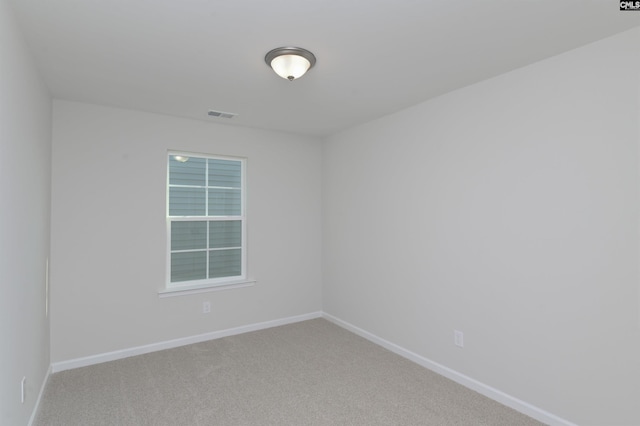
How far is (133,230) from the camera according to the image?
11.7ft

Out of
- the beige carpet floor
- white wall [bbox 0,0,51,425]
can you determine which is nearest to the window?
the beige carpet floor

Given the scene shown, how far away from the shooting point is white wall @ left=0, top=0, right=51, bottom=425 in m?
1.69

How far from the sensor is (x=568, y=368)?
2.29 metres

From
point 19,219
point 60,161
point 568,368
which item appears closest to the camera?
point 19,219

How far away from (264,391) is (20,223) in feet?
6.67

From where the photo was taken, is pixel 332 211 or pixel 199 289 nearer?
pixel 199 289

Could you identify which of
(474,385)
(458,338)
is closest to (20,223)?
(458,338)

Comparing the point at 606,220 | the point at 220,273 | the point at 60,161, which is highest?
the point at 60,161

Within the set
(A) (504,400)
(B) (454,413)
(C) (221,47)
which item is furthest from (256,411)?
(C) (221,47)

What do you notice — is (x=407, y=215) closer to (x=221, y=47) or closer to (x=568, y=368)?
(x=568, y=368)

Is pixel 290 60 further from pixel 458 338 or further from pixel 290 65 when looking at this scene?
pixel 458 338

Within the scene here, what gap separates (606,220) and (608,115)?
0.63 m

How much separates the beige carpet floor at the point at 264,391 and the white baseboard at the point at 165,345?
→ 0.08 meters

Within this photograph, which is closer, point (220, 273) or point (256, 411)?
point (256, 411)
